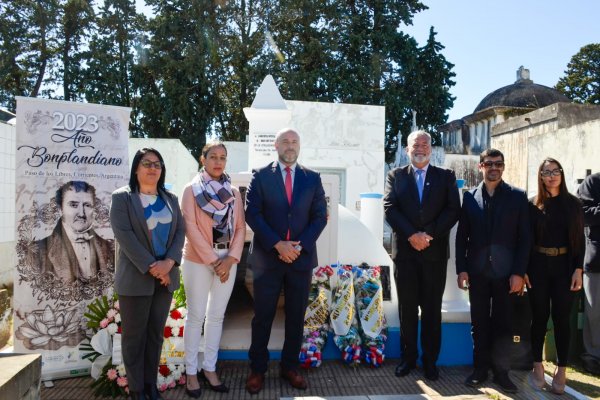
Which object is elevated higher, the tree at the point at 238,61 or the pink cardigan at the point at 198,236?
the tree at the point at 238,61

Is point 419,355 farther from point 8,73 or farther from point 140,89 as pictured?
point 8,73

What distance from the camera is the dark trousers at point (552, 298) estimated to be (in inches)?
140

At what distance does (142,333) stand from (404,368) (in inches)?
81.6

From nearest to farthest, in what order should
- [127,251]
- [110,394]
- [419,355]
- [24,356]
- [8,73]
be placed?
[24,356] → [127,251] → [110,394] → [419,355] → [8,73]

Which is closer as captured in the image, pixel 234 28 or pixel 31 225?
pixel 31 225

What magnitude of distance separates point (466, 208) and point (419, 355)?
4.47 feet

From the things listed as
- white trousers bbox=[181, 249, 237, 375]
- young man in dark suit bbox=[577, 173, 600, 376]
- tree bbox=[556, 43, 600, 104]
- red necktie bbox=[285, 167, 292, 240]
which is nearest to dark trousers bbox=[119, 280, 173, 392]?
white trousers bbox=[181, 249, 237, 375]

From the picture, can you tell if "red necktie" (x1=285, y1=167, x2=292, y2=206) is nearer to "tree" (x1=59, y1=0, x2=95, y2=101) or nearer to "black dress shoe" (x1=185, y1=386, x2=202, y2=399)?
"black dress shoe" (x1=185, y1=386, x2=202, y2=399)

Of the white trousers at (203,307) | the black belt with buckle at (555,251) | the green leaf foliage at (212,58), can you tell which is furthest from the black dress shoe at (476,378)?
the green leaf foliage at (212,58)

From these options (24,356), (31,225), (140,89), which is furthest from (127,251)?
(140,89)

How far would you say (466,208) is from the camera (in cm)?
375

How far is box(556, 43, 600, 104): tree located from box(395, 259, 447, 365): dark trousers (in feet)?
90.1

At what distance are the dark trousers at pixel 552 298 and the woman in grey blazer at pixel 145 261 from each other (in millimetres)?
2679

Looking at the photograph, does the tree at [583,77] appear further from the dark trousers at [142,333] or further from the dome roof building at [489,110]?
the dark trousers at [142,333]
